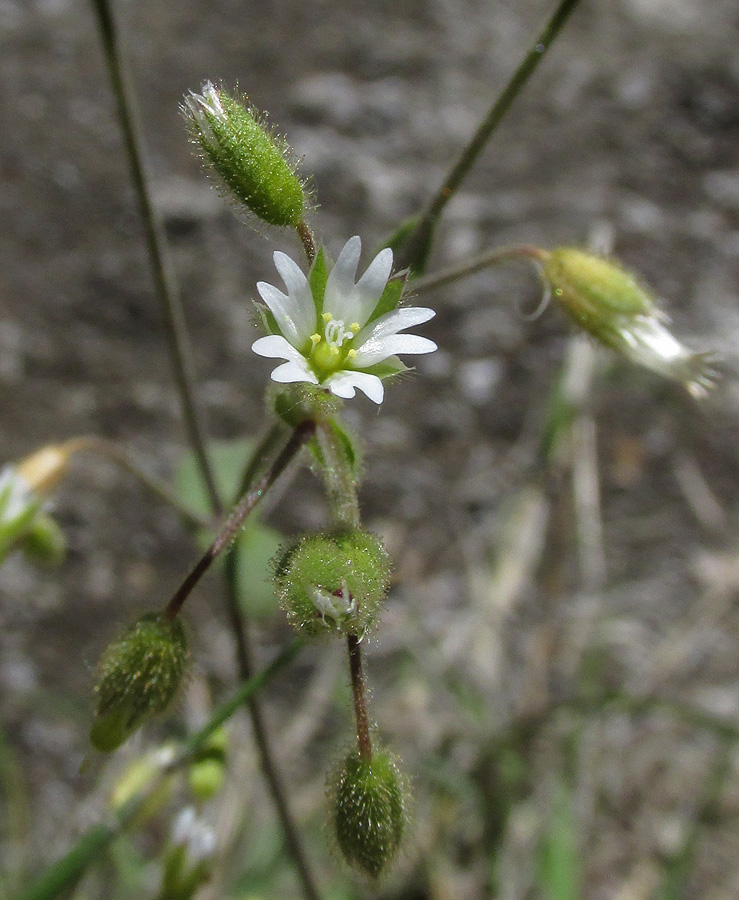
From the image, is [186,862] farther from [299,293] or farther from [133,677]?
[299,293]

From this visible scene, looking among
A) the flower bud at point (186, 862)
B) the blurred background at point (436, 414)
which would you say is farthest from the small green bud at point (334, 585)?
the blurred background at point (436, 414)

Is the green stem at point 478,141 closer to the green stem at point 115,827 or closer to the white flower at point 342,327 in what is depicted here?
the white flower at point 342,327

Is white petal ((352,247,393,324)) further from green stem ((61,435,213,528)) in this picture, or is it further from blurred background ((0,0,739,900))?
blurred background ((0,0,739,900))

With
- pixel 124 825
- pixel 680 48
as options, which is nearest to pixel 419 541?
pixel 124 825

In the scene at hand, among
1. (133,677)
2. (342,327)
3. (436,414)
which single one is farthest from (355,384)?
(436,414)

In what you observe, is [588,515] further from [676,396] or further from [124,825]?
[124,825]
